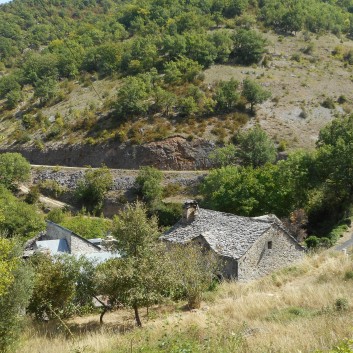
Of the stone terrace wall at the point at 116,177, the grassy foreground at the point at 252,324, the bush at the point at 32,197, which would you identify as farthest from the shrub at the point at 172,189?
the grassy foreground at the point at 252,324

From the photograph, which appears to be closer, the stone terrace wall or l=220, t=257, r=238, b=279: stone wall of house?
l=220, t=257, r=238, b=279: stone wall of house

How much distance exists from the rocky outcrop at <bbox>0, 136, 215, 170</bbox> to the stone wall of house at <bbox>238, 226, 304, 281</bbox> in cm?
2848

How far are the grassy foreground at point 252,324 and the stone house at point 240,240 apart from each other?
4.38 meters

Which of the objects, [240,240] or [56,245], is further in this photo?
[56,245]

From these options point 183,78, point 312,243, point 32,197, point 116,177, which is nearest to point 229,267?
point 312,243

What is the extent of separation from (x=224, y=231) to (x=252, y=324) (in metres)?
14.8

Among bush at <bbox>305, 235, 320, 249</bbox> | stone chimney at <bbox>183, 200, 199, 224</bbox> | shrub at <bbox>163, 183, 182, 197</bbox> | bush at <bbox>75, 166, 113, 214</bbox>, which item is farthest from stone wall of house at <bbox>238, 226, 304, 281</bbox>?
bush at <bbox>75, 166, 113, 214</bbox>

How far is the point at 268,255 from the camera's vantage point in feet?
84.2

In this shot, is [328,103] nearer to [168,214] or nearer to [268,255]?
[168,214]

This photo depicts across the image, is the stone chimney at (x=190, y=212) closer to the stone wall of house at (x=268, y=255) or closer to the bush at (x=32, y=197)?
the stone wall of house at (x=268, y=255)

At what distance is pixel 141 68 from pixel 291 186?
4540 cm

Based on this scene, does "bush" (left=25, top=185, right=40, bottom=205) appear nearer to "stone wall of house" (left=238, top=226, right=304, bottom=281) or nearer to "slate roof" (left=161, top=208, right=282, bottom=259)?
"slate roof" (left=161, top=208, right=282, bottom=259)

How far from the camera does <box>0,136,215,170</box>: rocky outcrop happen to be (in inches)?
2192

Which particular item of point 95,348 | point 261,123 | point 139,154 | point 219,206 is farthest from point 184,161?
point 95,348
